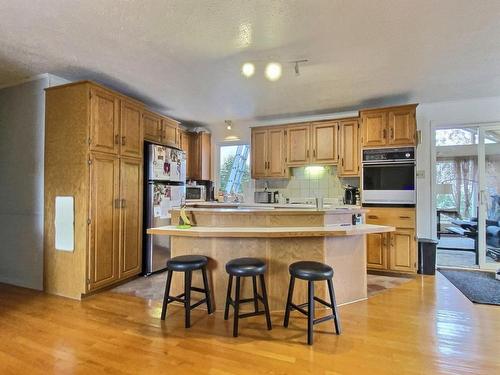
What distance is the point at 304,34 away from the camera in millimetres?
2512

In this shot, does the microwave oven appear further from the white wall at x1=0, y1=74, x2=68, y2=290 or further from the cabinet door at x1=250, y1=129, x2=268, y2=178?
the white wall at x1=0, y1=74, x2=68, y2=290

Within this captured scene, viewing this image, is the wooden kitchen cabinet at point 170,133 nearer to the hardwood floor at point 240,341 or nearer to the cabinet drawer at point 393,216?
the hardwood floor at point 240,341

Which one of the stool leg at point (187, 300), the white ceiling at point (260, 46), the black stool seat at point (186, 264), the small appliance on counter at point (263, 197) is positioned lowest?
the stool leg at point (187, 300)

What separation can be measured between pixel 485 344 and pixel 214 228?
2429 mm

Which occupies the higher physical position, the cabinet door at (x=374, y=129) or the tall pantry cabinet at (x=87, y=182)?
the cabinet door at (x=374, y=129)

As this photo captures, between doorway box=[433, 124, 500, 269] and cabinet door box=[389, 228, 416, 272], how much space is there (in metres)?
0.79

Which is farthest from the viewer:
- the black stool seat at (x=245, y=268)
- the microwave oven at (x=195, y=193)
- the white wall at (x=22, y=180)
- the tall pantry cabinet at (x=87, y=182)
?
the microwave oven at (x=195, y=193)

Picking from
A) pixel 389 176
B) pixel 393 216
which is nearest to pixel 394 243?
pixel 393 216

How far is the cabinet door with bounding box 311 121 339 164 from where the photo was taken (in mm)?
4688

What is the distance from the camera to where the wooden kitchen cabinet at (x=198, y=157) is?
18.6ft

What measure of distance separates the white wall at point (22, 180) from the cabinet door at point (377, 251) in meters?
4.44

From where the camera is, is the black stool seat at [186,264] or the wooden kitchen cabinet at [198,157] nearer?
the black stool seat at [186,264]

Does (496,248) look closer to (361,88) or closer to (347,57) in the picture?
(361,88)

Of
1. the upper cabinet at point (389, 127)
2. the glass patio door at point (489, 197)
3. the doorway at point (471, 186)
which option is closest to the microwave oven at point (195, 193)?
the upper cabinet at point (389, 127)
